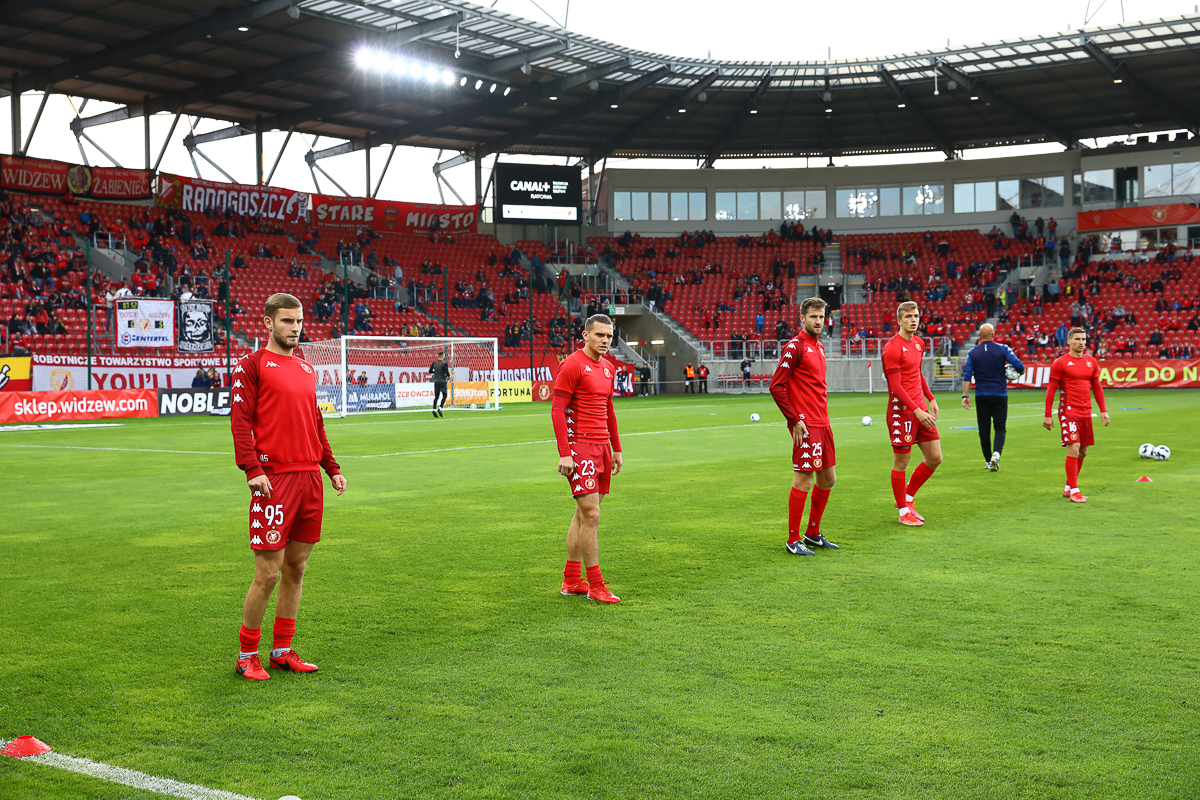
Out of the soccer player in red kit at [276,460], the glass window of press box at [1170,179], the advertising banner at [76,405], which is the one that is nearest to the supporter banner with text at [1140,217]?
the glass window of press box at [1170,179]

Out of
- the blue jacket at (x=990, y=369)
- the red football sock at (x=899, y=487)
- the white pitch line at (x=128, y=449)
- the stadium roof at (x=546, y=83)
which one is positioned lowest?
the white pitch line at (x=128, y=449)

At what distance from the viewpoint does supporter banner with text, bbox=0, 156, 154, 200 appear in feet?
135

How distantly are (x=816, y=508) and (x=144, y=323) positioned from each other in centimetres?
2981

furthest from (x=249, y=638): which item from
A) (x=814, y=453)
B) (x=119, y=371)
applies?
(x=119, y=371)

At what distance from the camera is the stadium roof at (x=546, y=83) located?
38.4 meters

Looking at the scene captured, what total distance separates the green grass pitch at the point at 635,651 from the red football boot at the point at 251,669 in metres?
0.10

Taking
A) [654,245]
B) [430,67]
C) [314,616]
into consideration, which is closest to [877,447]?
[314,616]

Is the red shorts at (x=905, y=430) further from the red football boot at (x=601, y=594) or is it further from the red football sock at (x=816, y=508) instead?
the red football boot at (x=601, y=594)

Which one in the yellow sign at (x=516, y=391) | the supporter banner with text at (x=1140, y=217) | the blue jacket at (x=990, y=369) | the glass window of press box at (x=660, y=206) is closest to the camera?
the blue jacket at (x=990, y=369)

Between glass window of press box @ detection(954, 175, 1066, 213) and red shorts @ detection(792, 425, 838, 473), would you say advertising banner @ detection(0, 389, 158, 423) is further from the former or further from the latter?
glass window of press box @ detection(954, 175, 1066, 213)

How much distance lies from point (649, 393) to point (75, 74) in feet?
95.1

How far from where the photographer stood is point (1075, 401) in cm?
1245

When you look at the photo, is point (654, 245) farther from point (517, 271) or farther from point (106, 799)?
point (106, 799)

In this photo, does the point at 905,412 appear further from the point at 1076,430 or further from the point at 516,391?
the point at 516,391
